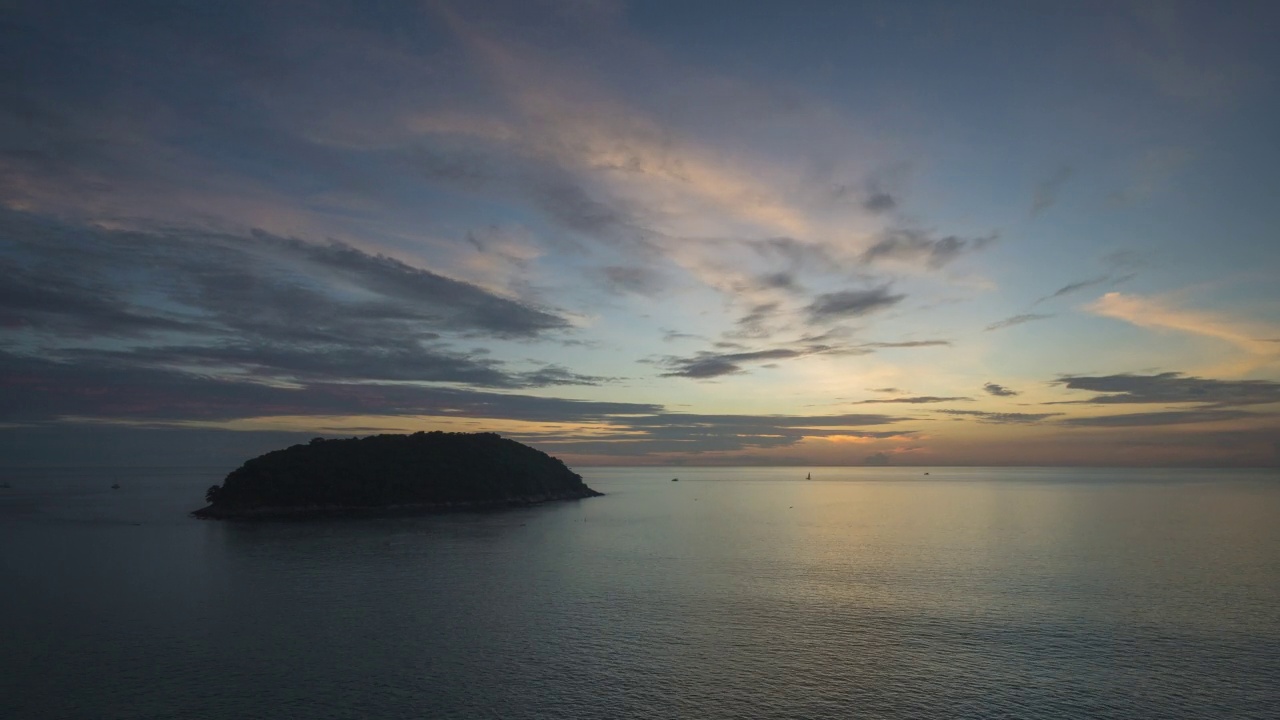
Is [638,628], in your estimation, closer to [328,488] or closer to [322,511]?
[322,511]

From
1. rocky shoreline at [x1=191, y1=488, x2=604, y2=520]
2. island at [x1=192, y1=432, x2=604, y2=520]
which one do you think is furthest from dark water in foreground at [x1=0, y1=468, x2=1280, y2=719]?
island at [x1=192, y1=432, x2=604, y2=520]

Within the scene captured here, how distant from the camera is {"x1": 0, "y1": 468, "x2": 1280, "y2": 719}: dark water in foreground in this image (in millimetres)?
48719

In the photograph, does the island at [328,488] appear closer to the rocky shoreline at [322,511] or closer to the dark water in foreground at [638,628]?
the rocky shoreline at [322,511]

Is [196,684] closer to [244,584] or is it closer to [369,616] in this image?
[369,616]

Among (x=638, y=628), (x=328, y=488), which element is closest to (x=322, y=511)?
(x=328, y=488)

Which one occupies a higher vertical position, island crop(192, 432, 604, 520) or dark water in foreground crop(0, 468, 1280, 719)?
island crop(192, 432, 604, 520)

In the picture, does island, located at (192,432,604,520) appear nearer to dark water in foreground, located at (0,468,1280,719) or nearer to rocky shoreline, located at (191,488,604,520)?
rocky shoreline, located at (191,488,604,520)

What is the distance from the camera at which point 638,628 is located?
66250 millimetres

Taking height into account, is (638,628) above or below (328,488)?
below

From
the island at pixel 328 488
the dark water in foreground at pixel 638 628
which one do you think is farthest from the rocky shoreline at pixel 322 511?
the dark water in foreground at pixel 638 628

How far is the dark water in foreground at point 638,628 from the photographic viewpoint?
4872cm

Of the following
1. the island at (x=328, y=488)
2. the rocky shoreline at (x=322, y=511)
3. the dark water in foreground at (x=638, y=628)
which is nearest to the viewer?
the dark water in foreground at (x=638, y=628)

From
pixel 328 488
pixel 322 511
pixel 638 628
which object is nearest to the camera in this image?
pixel 638 628

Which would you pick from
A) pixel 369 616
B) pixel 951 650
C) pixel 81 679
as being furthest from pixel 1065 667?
pixel 81 679
